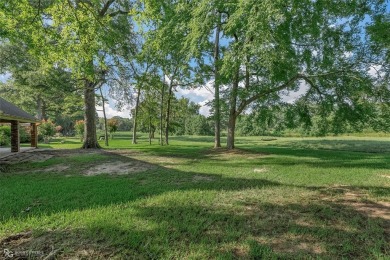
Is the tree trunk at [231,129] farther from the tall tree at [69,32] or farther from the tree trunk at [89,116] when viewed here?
the tree trunk at [89,116]

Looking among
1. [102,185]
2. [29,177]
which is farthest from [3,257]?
[29,177]

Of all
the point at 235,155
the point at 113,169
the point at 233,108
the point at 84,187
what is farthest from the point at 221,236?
the point at 233,108

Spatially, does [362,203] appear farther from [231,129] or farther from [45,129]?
[45,129]

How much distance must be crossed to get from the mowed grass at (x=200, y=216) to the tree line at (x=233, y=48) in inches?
161

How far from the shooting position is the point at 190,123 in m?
52.1

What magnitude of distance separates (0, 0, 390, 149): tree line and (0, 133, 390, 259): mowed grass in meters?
4.10

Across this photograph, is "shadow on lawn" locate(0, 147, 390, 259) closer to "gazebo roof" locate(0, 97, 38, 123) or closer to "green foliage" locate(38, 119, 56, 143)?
"gazebo roof" locate(0, 97, 38, 123)

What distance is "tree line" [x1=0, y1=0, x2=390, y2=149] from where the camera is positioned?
672cm

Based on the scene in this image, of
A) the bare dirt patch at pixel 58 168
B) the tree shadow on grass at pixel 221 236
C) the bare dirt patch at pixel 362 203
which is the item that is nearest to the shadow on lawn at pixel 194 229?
the tree shadow on grass at pixel 221 236

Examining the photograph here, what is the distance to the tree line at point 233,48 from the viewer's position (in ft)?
22.0

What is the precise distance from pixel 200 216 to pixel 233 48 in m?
7.00

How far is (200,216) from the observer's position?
3529 millimetres

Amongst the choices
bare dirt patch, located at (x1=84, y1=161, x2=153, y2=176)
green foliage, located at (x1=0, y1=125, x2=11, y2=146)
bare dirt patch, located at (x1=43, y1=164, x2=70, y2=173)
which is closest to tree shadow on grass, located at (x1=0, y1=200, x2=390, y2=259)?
bare dirt patch, located at (x1=84, y1=161, x2=153, y2=176)

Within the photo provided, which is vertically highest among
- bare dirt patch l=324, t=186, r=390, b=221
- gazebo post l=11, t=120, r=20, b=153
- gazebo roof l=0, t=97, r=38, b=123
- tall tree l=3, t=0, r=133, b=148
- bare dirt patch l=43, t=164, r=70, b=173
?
tall tree l=3, t=0, r=133, b=148
